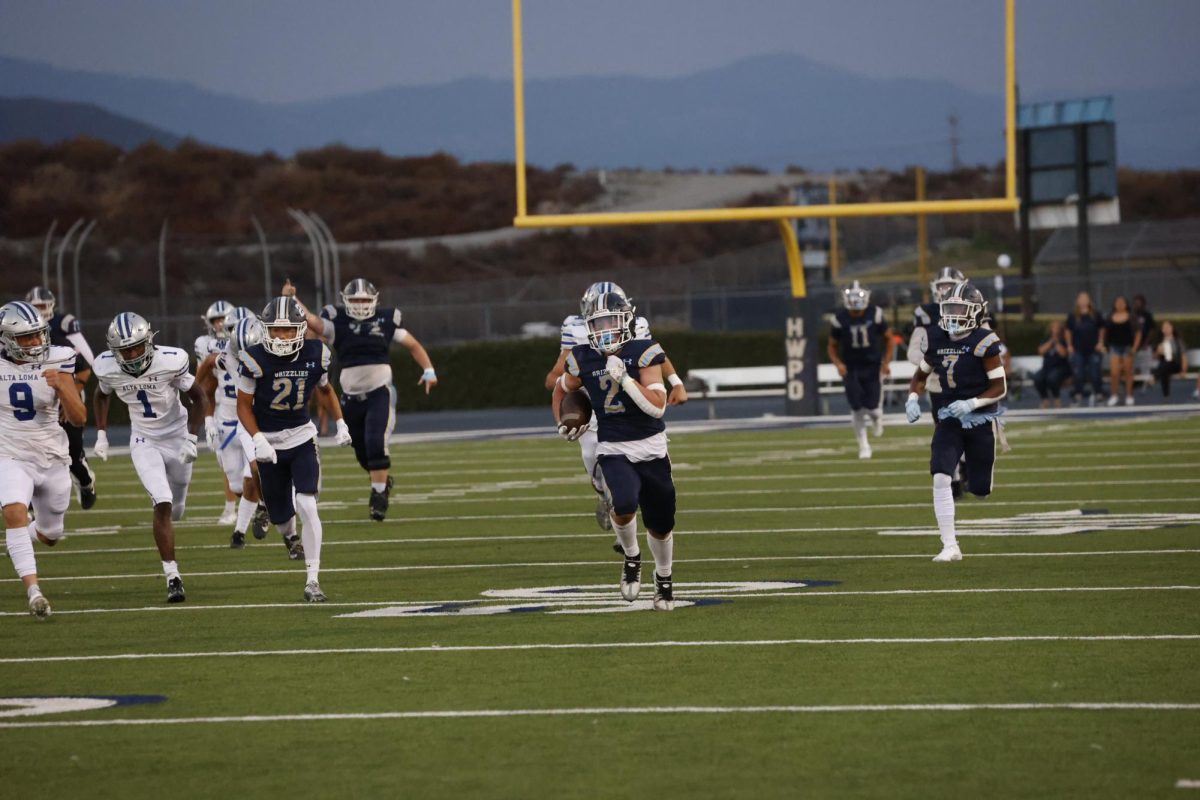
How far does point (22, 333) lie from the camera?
33.4 feet

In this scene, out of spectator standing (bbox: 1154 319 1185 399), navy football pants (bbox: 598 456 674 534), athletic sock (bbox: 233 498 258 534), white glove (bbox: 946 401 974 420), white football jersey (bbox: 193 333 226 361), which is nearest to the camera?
navy football pants (bbox: 598 456 674 534)

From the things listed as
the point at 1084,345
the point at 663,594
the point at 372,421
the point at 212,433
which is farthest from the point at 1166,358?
the point at 663,594

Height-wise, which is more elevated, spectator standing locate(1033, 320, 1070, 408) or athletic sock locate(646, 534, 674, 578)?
spectator standing locate(1033, 320, 1070, 408)

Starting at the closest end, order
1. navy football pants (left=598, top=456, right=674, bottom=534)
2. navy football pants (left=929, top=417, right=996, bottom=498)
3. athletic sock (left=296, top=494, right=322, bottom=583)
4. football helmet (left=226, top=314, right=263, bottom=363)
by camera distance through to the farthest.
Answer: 1. navy football pants (left=598, top=456, right=674, bottom=534)
2. athletic sock (left=296, top=494, right=322, bottom=583)
3. football helmet (left=226, top=314, right=263, bottom=363)
4. navy football pants (left=929, top=417, right=996, bottom=498)

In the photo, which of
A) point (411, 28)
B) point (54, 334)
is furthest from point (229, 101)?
point (54, 334)

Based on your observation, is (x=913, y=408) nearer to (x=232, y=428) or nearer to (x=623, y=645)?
(x=623, y=645)

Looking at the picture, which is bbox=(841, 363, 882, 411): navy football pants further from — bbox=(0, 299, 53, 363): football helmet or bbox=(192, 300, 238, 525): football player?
bbox=(0, 299, 53, 363): football helmet

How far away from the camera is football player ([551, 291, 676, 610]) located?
9.53 meters

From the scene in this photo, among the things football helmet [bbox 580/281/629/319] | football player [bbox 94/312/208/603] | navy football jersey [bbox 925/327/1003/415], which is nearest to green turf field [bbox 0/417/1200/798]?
football player [bbox 94/312/208/603]

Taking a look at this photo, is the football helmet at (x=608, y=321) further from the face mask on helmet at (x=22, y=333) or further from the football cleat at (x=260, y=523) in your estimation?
the football cleat at (x=260, y=523)

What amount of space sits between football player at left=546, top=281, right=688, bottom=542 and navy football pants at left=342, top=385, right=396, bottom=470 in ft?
5.75

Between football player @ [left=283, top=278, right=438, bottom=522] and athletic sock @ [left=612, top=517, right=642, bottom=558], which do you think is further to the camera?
football player @ [left=283, top=278, right=438, bottom=522]

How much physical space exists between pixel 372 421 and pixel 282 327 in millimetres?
4389

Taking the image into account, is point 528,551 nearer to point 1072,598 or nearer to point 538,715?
point 1072,598
